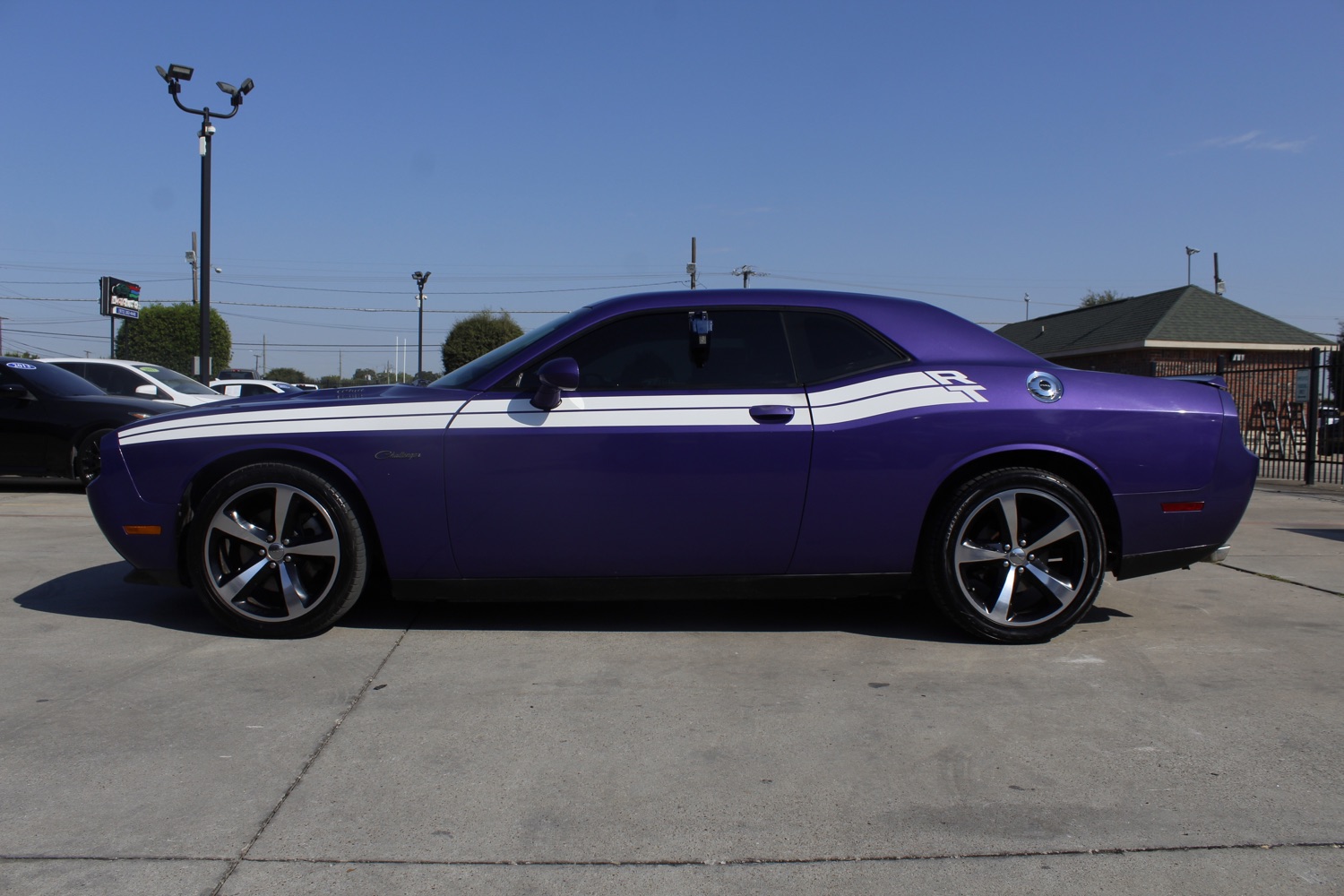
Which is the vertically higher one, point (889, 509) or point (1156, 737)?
point (889, 509)

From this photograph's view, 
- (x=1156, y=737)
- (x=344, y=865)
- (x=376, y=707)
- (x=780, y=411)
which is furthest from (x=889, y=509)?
(x=344, y=865)

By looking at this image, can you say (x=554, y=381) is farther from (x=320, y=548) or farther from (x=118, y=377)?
(x=118, y=377)

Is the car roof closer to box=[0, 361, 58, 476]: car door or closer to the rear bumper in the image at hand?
the rear bumper

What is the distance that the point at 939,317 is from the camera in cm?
421

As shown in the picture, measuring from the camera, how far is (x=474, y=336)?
183 ft

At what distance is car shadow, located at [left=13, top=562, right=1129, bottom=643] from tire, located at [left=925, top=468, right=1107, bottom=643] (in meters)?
0.20

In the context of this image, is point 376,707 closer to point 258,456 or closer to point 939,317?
point 258,456

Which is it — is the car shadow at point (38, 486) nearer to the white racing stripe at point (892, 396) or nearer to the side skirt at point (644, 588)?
the side skirt at point (644, 588)

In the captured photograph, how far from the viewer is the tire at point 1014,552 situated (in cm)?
391

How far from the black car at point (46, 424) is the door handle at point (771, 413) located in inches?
295

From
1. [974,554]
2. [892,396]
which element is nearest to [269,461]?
[892,396]

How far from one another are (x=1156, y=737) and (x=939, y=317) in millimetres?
1941

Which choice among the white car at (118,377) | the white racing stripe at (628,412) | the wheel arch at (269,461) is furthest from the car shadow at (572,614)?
the white car at (118,377)

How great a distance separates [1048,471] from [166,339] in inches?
1887
